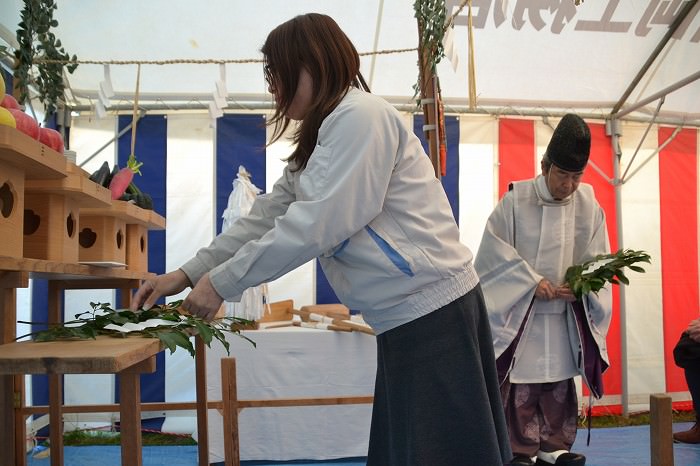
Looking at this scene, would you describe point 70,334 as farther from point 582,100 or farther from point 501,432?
point 582,100

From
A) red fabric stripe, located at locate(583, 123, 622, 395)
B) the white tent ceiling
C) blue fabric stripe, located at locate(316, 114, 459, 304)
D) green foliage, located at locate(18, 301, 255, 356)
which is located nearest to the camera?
green foliage, located at locate(18, 301, 255, 356)

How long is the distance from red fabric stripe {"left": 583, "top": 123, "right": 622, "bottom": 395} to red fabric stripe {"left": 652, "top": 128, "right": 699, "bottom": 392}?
0.44 m

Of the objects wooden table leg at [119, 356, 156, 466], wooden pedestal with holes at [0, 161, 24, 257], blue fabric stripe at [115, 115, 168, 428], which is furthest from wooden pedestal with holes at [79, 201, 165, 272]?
blue fabric stripe at [115, 115, 168, 428]

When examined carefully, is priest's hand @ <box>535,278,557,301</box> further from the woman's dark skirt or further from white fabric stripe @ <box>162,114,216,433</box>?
white fabric stripe @ <box>162,114,216,433</box>

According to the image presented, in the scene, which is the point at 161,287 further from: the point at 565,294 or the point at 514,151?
the point at 514,151

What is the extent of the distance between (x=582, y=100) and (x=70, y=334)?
533cm

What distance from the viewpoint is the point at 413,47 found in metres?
→ 5.44

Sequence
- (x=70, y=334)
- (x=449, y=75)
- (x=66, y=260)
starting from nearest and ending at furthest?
(x=70, y=334), (x=66, y=260), (x=449, y=75)

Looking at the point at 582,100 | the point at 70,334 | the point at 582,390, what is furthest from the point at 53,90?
the point at 582,390

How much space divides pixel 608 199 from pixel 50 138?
5191mm

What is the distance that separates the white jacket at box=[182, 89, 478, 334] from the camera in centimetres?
147

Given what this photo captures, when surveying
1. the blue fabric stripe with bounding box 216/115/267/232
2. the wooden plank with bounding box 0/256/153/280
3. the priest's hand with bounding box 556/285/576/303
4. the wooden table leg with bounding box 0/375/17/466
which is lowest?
the wooden table leg with bounding box 0/375/17/466

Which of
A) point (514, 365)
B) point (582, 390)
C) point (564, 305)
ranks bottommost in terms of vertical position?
point (582, 390)

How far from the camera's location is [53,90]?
11.6 ft
